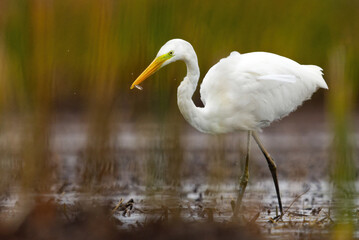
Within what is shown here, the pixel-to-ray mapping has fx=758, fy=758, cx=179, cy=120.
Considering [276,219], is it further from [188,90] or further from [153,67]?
[153,67]

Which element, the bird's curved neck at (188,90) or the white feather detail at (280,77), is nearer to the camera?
the bird's curved neck at (188,90)

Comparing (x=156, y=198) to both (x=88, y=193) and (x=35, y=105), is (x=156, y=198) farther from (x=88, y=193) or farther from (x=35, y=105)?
(x=35, y=105)

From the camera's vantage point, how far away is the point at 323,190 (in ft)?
25.6

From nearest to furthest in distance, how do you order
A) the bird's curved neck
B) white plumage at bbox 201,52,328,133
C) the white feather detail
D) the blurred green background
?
the blurred green background
the bird's curved neck
the white feather detail
white plumage at bbox 201,52,328,133

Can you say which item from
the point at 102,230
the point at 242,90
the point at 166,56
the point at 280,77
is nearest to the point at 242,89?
the point at 242,90

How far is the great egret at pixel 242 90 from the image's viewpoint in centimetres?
597

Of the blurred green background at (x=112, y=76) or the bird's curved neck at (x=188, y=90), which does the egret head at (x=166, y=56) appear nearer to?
the bird's curved neck at (x=188, y=90)

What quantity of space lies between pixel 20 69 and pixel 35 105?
0.78ft

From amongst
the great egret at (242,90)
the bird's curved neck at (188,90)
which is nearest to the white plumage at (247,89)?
the great egret at (242,90)

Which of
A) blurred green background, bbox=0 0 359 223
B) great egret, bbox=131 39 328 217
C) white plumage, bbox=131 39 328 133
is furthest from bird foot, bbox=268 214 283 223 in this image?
blurred green background, bbox=0 0 359 223

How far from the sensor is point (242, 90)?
20.9 feet

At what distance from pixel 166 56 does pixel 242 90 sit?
1.09m

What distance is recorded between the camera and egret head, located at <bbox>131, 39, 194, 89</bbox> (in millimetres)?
5430

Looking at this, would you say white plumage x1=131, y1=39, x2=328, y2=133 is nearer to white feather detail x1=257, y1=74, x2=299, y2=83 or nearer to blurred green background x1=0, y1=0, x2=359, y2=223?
white feather detail x1=257, y1=74, x2=299, y2=83
